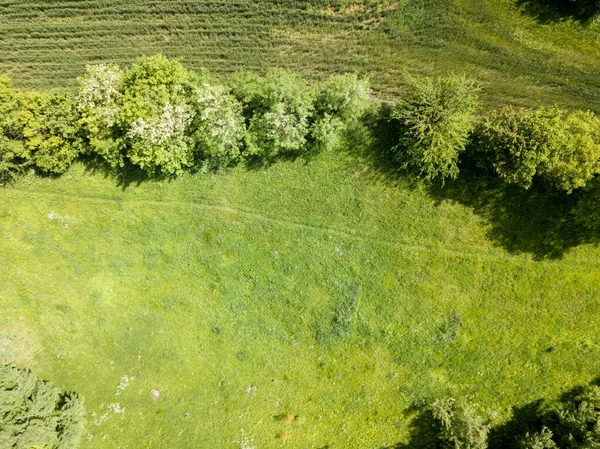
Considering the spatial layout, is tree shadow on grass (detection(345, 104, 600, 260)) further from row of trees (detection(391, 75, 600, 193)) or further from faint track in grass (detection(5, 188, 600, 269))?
row of trees (detection(391, 75, 600, 193))

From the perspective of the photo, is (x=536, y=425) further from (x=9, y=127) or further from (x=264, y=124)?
(x=9, y=127)

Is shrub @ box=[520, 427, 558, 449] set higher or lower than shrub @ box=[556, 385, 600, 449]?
lower

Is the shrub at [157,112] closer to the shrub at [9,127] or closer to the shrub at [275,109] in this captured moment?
the shrub at [275,109]

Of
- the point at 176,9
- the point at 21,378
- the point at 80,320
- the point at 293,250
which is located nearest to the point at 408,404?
the point at 293,250

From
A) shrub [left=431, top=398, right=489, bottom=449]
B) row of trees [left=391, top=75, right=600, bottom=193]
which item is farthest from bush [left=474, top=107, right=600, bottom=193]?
shrub [left=431, top=398, right=489, bottom=449]

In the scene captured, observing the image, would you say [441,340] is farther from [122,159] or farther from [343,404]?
[122,159]

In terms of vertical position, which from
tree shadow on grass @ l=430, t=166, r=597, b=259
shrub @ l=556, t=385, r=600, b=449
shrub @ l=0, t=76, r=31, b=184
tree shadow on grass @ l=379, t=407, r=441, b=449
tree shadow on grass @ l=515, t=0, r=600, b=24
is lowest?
tree shadow on grass @ l=379, t=407, r=441, b=449

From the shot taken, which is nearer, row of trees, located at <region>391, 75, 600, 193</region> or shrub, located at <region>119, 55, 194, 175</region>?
row of trees, located at <region>391, 75, 600, 193</region>
